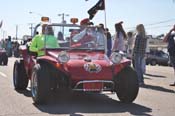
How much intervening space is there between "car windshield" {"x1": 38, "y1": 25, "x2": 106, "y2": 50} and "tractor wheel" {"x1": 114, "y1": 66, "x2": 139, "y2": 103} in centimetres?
129

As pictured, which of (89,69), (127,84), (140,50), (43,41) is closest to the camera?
(89,69)

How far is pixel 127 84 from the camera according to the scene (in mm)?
9461

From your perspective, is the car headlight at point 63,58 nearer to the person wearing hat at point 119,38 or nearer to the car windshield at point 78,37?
the car windshield at point 78,37

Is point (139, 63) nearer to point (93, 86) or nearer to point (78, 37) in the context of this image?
point (78, 37)

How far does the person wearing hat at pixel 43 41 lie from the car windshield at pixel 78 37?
3cm

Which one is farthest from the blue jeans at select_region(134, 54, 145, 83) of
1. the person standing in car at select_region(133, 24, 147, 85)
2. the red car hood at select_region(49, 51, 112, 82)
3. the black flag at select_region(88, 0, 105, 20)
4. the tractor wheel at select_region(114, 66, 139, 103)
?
the red car hood at select_region(49, 51, 112, 82)

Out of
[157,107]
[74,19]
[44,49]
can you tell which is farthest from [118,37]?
[157,107]

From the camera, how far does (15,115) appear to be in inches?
319

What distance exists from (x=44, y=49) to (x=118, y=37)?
16.3ft

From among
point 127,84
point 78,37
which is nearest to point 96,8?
point 78,37

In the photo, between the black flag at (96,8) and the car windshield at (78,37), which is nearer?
the car windshield at (78,37)

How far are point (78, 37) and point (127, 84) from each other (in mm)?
1957

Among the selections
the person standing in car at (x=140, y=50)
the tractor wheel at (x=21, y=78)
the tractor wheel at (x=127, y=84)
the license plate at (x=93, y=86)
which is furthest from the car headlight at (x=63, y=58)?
the person standing in car at (x=140, y=50)

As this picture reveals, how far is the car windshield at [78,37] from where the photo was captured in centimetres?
1060
